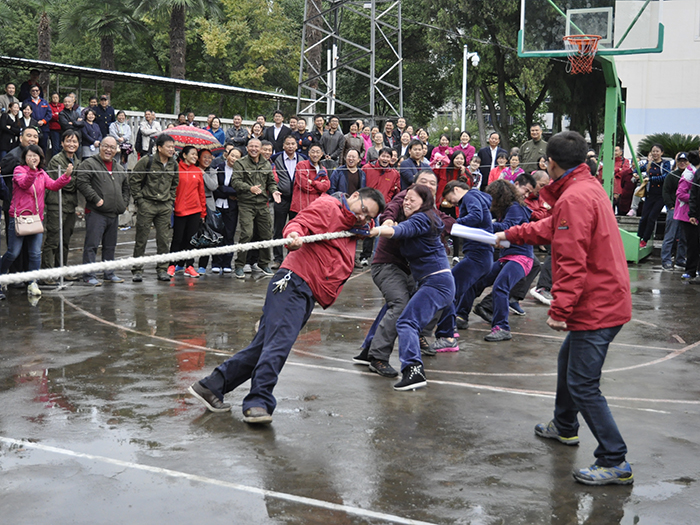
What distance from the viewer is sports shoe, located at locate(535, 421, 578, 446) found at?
541 centimetres

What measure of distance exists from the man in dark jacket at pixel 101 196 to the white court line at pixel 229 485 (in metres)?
6.54

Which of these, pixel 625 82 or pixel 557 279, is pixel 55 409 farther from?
pixel 625 82

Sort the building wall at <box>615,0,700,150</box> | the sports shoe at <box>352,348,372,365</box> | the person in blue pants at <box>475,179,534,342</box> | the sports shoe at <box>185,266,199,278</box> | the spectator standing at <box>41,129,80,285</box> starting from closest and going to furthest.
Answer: the sports shoe at <box>352,348,372,365</box> < the person in blue pants at <box>475,179,534,342</box> < the spectator standing at <box>41,129,80,285</box> < the sports shoe at <box>185,266,199,278</box> < the building wall at <box>615,0,700,150</box>

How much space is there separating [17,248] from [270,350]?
240 inches

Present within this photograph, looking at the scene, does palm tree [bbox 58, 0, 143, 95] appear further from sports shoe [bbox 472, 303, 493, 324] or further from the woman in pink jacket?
sports shoe [bbox 472, 303, 493, 324]

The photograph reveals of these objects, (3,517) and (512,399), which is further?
(512,399)

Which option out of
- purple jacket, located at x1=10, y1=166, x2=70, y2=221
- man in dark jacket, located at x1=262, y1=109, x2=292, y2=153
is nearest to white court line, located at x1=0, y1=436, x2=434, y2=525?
purple jacket, located at x1=10, y1=166, x2=70, y2=221

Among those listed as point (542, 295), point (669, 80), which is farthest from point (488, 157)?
point (669, 80)

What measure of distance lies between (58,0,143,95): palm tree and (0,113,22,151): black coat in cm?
1557

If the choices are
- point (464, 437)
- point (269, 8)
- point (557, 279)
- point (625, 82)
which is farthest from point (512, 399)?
point (269, 8)

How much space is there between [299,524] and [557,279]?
219 cm

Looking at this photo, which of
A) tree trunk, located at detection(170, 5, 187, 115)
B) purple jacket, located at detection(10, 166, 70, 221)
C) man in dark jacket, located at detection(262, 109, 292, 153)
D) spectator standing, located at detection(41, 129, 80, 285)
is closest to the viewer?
purple jacket, located at detection(10, 166, 70, 221)

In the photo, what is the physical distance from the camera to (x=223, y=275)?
42.8 ft

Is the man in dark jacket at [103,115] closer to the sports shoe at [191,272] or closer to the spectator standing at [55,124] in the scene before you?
the spectator standing at [55,124]
